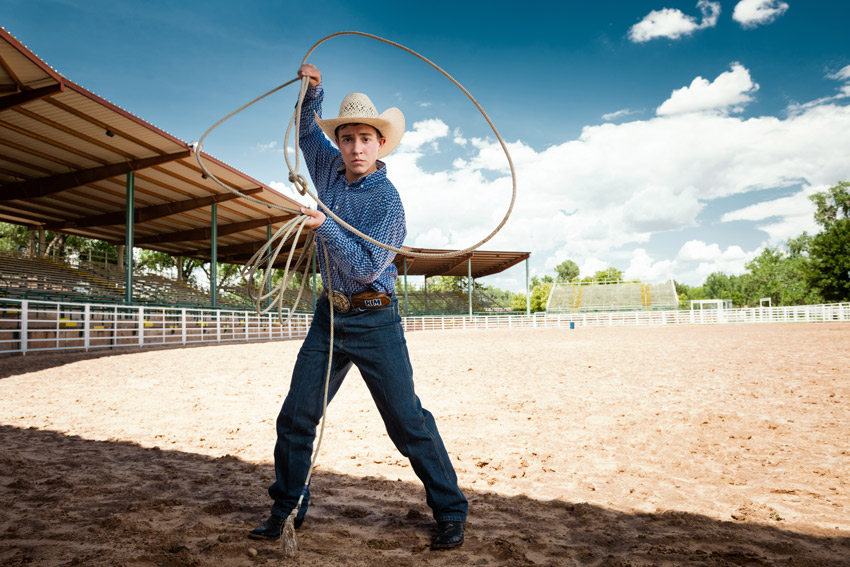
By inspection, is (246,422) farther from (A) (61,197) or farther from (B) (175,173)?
(A) (61,197)

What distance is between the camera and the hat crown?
2092mm

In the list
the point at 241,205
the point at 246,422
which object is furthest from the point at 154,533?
the point at 241,205

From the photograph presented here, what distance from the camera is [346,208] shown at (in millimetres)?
2143

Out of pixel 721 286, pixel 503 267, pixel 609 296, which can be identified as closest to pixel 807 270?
pixel 609 296

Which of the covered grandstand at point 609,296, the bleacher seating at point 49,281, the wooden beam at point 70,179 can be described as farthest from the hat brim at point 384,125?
the covered grandstand at point 609,296

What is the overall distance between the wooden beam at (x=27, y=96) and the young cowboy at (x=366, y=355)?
461 inches

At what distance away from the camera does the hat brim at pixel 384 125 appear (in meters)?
2.08

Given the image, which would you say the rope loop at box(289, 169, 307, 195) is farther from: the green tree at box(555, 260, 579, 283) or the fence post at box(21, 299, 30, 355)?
the green tree at box(555, 260, 579, 283)

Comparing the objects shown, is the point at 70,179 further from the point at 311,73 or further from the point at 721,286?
the point at 721,286

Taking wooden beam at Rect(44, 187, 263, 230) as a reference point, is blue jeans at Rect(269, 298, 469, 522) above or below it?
below

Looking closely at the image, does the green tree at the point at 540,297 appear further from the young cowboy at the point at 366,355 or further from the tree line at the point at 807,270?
the young cowboy at the point at 366,355

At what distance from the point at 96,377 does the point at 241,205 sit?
50.9 ft

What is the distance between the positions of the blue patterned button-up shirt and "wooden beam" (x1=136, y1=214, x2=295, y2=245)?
22.3 metres

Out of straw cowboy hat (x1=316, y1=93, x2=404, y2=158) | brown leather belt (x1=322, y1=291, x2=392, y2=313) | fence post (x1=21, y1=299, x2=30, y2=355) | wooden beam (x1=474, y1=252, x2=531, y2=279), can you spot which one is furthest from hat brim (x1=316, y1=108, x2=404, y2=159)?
wooden beam (x1=474, y1=252, x2=531, y2=279)
